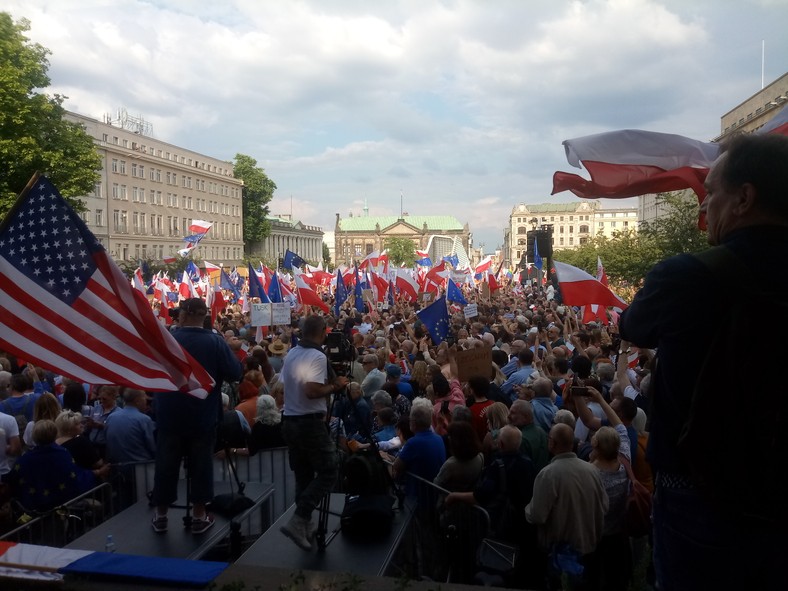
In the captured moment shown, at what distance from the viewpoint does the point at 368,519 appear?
15.8 feet

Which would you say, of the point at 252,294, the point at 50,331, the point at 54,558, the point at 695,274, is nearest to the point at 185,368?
the point at 50,331

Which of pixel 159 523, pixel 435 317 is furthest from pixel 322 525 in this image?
pixel 435 317

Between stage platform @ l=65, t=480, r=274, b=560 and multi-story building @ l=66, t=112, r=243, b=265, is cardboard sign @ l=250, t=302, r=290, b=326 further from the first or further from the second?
multi-story building @ l=66, t=112, r=243, b=265

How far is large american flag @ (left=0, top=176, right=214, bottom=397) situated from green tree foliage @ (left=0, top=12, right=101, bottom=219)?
26530 millimetres

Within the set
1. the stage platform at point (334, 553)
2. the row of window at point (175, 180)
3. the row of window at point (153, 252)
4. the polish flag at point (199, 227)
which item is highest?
the row of window at point (175, 180)

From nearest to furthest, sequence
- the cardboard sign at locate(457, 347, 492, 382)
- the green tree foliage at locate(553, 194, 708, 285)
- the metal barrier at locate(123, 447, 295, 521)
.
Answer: the metal barrier at locate(123, 447, 295, 521), the cardboard sign at locate(457, 347, 492, 382), the green tree foliage at locate(553, 194, 708, 285)

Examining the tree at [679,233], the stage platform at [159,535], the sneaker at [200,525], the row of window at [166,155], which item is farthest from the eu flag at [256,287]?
the row of window at [166,155]

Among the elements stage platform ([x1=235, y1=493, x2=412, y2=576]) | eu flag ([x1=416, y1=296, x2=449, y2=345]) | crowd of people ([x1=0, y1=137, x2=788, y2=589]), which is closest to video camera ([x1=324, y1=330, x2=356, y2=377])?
crowd of people ([x1=0, y1=137, x2=788, y2=589])

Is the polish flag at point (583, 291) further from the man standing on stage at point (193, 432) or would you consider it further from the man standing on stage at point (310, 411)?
the man standing on stage at point (193, 432)

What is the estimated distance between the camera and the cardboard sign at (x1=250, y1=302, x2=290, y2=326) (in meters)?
15.2

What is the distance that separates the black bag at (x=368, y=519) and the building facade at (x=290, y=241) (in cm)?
10276

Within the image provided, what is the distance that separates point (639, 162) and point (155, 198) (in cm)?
8005

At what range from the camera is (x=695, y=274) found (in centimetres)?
187

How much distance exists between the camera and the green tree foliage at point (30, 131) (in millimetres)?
27953
